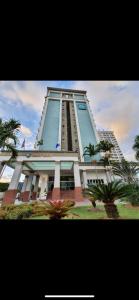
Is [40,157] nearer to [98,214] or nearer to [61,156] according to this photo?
[61,156]

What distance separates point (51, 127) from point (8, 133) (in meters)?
17.7

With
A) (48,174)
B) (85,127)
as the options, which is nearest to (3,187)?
(48,174)

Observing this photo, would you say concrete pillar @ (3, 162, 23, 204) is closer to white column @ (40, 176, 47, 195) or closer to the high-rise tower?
white column @ (40, 176, 47, 195)

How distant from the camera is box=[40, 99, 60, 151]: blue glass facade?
997 inches

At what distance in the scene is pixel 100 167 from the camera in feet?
66.6

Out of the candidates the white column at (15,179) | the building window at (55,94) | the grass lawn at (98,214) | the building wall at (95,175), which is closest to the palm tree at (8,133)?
the white column at (15,179)

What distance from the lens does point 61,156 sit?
14828 millimetres

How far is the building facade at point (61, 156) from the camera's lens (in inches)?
553

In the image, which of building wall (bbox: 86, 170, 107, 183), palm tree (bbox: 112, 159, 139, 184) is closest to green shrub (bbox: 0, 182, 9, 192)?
building wall (bbox: 86, 170, 107, 183)
